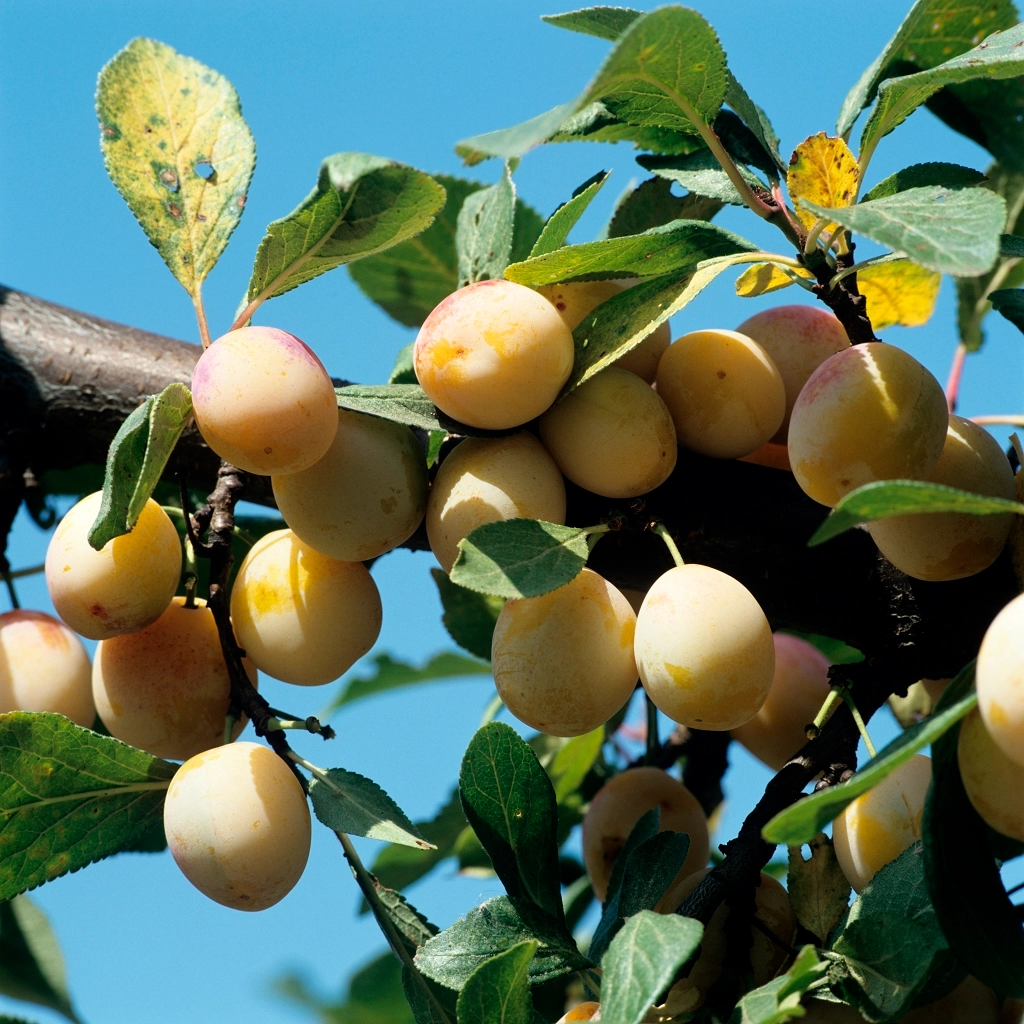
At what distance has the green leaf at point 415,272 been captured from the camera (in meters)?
1.12

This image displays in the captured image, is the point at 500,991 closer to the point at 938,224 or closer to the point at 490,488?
the point at 490,488

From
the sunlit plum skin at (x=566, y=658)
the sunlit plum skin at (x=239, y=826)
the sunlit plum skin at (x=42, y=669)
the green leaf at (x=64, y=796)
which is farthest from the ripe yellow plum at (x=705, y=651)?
the sunlit plum skin at (x=42, y=669)

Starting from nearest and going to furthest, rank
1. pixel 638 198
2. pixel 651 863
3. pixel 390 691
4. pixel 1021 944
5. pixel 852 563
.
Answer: pixel 1021 944
pixel 651 863
pixel 852 563
pixel 638 198
pixel 390 691

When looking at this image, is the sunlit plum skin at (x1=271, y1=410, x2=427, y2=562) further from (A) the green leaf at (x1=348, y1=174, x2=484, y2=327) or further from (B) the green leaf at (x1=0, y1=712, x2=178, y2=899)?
(A) the green leaf at (x1=348, y1=174, x2=484, y2=327)

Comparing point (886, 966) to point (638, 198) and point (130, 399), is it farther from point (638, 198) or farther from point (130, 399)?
point (130, 399)

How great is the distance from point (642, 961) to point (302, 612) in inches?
12.6

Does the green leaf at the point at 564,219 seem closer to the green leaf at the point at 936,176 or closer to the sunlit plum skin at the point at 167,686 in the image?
the green leaf at the point at 936,176

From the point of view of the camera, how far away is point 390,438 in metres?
0.67

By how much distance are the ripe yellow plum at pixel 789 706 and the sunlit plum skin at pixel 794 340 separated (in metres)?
0.21

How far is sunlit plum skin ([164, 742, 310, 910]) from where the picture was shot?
633 mm

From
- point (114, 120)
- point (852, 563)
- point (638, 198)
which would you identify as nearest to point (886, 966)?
point (852, 563)

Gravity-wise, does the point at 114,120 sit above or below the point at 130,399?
above

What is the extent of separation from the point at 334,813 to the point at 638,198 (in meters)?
0.52

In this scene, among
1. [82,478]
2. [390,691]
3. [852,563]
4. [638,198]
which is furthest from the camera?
[390,691]
